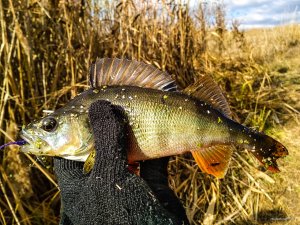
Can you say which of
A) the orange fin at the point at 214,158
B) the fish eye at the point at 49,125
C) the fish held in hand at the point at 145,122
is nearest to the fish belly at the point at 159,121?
the fish held in hand at the point at 145,122

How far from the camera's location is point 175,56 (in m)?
3.67

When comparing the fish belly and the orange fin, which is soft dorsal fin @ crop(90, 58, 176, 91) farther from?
the orange fin

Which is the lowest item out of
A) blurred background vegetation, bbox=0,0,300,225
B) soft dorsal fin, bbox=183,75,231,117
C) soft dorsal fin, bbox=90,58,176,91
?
blurred background vegetation, bbox=0,0,300,225

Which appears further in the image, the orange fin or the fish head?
the orange fin

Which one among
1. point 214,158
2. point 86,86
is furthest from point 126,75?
point 86,86

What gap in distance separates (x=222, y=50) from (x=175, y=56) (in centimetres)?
199

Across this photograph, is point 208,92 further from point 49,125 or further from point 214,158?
point 49,125

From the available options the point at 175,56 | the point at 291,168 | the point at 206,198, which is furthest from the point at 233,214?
the point at 175,56

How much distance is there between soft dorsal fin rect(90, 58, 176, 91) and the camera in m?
1.67

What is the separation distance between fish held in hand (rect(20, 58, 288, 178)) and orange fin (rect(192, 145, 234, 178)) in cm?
3

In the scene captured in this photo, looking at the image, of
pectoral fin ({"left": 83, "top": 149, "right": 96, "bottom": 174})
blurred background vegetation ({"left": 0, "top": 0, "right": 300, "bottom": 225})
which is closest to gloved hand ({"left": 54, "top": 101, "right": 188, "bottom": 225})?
pectoral fin ({"left": 83, "top": 149, "right": 96, "bottom": 174})

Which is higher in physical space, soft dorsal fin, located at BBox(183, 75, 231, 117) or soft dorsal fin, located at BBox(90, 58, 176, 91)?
soft dorsal fin, located at BBox(90, 58, 176, 91)

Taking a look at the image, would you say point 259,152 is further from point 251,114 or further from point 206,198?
point 251,114

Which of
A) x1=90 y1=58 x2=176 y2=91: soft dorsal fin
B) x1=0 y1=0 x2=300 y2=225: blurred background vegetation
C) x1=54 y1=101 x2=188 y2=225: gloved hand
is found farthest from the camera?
x1=0 y1=0 x2=300 y2=225: blurred background vegetation
